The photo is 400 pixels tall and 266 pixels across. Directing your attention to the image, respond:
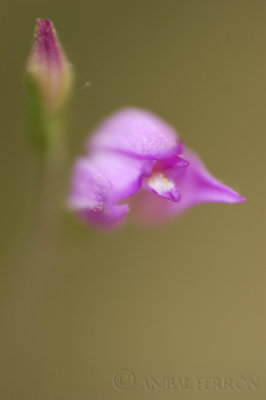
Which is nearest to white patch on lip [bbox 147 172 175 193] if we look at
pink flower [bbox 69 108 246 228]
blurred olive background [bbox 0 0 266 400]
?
pink flower [bbox 69 108 246 228]

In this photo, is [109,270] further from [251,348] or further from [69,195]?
[69,195]

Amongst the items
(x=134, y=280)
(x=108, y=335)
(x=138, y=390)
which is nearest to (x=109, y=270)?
Answer: (x=134, y=280)

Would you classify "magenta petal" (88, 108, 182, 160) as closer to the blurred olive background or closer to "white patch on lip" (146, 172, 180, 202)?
"white patch on lip" (146, 172, 180, 202)

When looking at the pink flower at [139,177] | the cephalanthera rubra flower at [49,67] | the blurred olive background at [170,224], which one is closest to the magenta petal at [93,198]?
the pink flower at [139,177]

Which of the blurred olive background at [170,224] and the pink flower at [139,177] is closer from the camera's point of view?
the pink flower at [139,177]

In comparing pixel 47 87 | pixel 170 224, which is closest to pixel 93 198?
pixel 47 87

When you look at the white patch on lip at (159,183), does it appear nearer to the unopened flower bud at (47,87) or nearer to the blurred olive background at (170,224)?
the unopened flower bud at (47,87)
